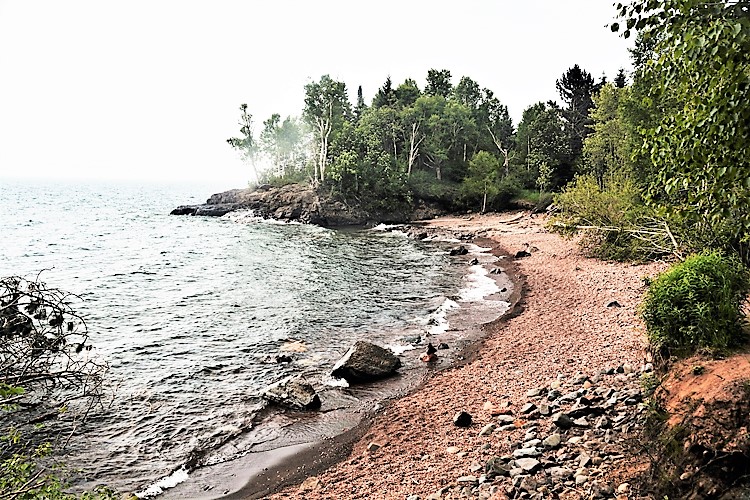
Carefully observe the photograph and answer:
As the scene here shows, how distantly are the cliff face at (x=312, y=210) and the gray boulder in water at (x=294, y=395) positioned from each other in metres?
51.9

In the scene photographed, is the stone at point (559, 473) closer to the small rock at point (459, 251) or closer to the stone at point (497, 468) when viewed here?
the stone at point (497, 468)

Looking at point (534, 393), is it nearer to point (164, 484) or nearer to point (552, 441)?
point (552, 441)

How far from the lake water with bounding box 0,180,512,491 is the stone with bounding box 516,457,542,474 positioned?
24.4 ft

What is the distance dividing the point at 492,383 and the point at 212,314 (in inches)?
642

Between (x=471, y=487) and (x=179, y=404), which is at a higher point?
(x=471, y=487)

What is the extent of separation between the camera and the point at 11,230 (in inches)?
2569

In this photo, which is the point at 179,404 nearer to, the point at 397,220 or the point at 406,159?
the point at 397,220

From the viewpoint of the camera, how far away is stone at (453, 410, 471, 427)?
40.2ft

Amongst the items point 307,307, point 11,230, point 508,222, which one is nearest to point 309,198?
point 508,222

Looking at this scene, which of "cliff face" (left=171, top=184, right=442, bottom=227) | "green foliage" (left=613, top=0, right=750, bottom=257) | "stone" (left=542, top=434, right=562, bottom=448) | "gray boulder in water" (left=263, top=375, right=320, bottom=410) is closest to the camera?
"green foliage" (left=613, top=0, right=750, bottom=257)

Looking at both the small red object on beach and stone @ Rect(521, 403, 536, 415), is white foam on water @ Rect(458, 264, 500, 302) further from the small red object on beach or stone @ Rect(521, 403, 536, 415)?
stone @ Rect(521, 403, 536, 415)

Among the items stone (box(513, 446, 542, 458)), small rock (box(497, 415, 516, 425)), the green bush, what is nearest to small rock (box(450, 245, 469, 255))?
small rock (box(497, 415, 516, 425))

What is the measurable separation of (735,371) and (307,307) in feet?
70.5

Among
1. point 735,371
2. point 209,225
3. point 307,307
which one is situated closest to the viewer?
point 735,371
